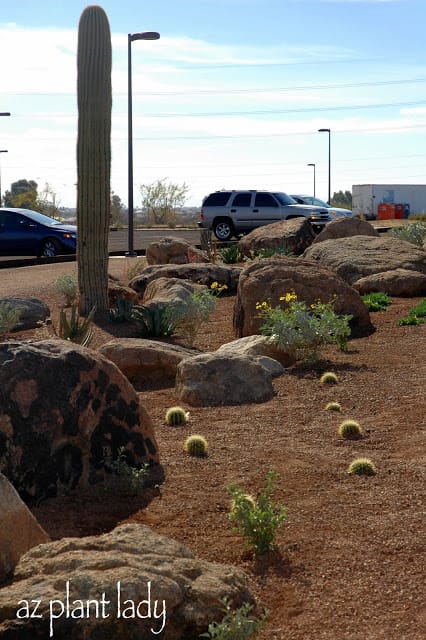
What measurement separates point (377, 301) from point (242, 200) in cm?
1961

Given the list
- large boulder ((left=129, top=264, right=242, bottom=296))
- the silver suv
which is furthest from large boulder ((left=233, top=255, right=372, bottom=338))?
the silver suv

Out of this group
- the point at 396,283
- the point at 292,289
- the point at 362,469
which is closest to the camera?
the point at 362,469

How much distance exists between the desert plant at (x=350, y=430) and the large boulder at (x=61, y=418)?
1651mm

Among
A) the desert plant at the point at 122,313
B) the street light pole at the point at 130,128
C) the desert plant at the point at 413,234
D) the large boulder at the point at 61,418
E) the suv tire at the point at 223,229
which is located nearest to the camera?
the large boulder at the point at 61,418

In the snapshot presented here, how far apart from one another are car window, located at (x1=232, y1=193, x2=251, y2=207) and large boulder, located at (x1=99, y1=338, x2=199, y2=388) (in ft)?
77.4

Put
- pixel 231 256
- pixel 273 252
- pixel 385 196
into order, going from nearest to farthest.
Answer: pixel 273 252
pixel 231 256
pixel 385 196

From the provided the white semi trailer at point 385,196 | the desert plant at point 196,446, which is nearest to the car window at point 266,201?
the desert plant at point 196,446

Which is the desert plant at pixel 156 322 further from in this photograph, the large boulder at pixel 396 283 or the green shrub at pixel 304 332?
the large boulder at pixel 396 283

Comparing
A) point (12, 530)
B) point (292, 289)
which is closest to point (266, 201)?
point (292, 289)

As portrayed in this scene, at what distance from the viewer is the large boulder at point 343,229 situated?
20120mm

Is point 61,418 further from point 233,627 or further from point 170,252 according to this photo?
point 170,252

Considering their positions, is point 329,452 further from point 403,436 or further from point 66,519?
point 66,519

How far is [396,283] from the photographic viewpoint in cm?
1480

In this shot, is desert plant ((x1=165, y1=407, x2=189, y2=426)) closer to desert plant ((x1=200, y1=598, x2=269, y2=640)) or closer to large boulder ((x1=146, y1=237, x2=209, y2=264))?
desert plant ((x1=200, y1=598, x2=269, y2=640))
